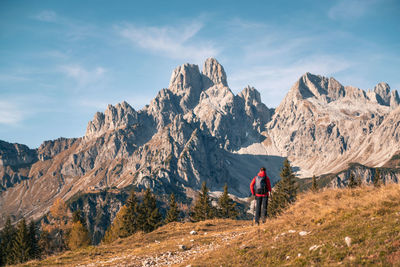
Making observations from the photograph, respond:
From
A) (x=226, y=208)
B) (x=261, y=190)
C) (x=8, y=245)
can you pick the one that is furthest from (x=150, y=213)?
(x=261, y=190)

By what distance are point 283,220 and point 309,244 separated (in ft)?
15.7

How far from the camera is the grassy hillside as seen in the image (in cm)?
1005

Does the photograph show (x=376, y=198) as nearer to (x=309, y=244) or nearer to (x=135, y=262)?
(x=309, y=244)

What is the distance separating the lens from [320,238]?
1230 centimetres

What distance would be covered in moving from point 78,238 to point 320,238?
8233 cm

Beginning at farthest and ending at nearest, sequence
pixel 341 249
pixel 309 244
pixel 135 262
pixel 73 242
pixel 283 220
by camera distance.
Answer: pixel 73 242, pixel 135 262, pixel 283 220, pixel 309 244, pixel 341 249

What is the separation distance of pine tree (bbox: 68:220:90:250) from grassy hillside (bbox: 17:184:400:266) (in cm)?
6659

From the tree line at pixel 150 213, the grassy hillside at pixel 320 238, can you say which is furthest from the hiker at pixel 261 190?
the tree line at pixel 150 213

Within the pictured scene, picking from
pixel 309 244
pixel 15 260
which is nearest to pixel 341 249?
pixel 309 244

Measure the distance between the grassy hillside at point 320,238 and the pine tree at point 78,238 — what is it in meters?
66.6

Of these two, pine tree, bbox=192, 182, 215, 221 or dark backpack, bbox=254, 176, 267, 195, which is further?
pine tree, bbox=192, 182, 215, 221

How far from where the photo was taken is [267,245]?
13.5m

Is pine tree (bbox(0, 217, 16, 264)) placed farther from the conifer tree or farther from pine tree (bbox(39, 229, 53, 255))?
the conifer tree

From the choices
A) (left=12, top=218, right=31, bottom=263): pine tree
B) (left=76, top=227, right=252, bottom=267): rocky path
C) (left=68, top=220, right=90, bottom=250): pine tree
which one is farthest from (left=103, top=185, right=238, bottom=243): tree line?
(left=76, top=227, right=252, bottom=267): rocky path
